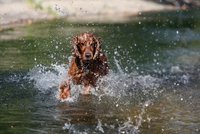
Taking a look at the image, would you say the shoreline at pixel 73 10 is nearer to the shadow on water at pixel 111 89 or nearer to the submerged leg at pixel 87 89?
the shadow on water at pixel 111 89

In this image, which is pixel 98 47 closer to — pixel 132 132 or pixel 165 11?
pixel 132 132

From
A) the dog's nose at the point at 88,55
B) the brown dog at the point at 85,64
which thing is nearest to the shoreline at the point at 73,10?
the brown dog at the point at 85,64

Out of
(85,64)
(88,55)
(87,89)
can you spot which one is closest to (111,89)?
(87,89)

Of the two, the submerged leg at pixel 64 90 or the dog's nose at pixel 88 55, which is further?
the dog's nose at pixel 88 55

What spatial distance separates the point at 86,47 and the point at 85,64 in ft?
1.20

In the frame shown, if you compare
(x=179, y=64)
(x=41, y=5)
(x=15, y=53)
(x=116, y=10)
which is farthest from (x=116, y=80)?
(x=116, y=10)

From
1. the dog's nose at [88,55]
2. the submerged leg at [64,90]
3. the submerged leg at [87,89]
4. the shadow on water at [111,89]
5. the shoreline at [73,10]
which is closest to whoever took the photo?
the shadow on water at [111,89]

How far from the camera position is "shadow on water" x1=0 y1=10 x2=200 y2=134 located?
877cm

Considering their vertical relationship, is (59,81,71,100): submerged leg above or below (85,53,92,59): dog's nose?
below

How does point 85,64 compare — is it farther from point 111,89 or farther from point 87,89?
point 111,89

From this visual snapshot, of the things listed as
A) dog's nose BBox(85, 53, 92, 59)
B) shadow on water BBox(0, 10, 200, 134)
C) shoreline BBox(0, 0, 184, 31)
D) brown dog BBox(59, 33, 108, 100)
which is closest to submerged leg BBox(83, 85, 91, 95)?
brown dog BBox(59, 33, 108, 100)

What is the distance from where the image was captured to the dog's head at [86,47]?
10477 millimetres

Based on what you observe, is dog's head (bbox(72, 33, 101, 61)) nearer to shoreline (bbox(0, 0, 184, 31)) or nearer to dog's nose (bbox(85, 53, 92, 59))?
dog's nose (bbox(85, 53, 92, 59))

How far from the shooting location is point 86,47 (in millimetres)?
10516
